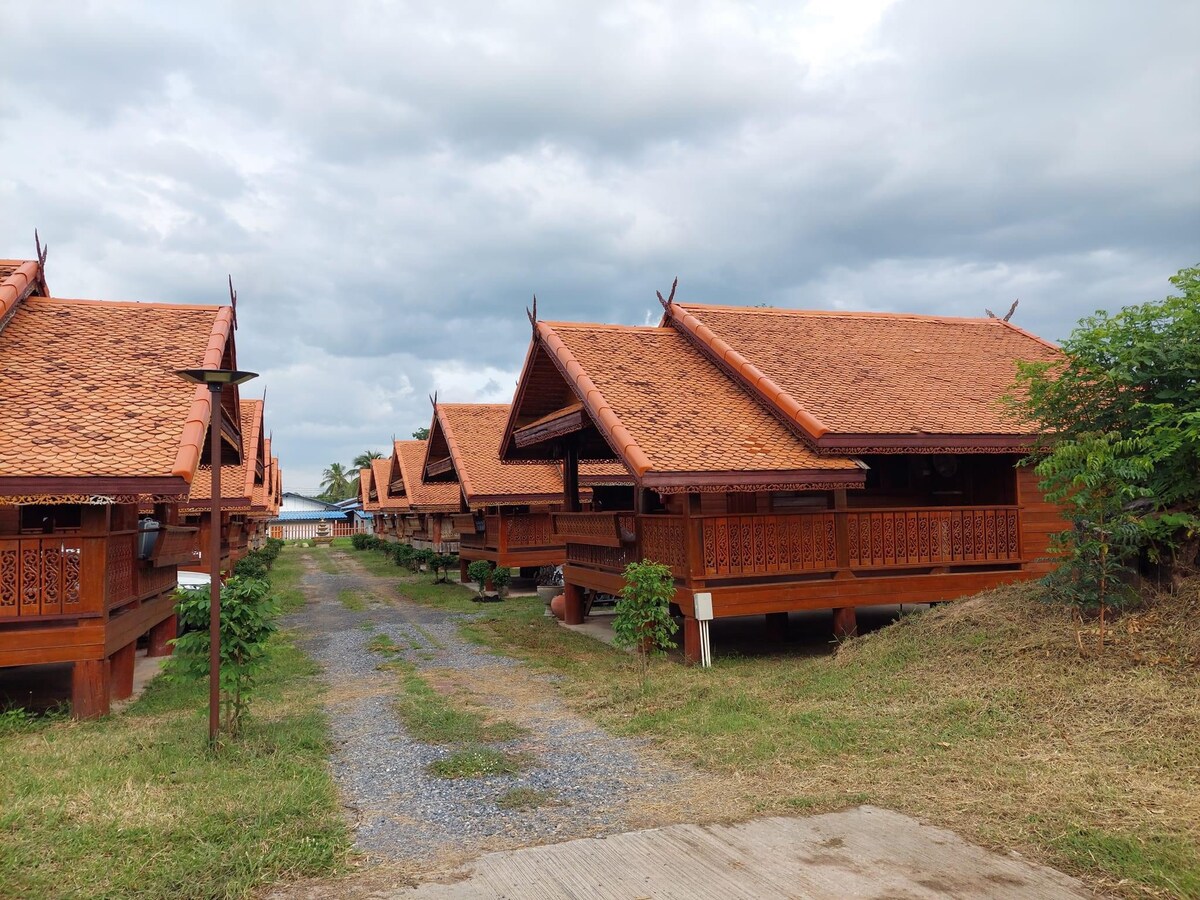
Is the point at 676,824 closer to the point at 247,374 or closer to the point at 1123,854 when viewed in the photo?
the point at 1123,854

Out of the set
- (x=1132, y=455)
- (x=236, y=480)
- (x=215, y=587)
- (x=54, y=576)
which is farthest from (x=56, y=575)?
(x=1132, y=455)

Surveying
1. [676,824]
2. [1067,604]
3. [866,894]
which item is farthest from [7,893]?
[1067,604]

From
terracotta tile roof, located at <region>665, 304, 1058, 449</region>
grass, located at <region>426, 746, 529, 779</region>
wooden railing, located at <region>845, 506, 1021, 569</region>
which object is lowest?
grass, located at <region>426, 746, 529, 779</region>

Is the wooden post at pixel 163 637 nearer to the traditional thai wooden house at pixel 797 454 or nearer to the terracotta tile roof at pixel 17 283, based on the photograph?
the terracotta tile roof at pixel 17 283

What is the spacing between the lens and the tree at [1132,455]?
818cm

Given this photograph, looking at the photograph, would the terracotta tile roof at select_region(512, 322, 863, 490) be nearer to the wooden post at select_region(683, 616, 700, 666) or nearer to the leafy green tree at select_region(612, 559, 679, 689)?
the leafy green tree at select_region(612, 559, 679, 689)

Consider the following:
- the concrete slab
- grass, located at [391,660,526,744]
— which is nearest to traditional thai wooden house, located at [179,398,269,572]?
grass, located at [391,660,526,744]

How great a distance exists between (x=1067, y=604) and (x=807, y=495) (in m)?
4.93

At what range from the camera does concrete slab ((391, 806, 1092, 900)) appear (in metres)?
4.40

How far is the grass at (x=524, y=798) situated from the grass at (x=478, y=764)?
49cm

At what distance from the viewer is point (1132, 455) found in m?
8.64

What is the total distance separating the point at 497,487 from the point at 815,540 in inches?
498

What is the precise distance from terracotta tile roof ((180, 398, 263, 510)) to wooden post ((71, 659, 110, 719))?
16.6 ft

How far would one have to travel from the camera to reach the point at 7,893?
14.5 feet
